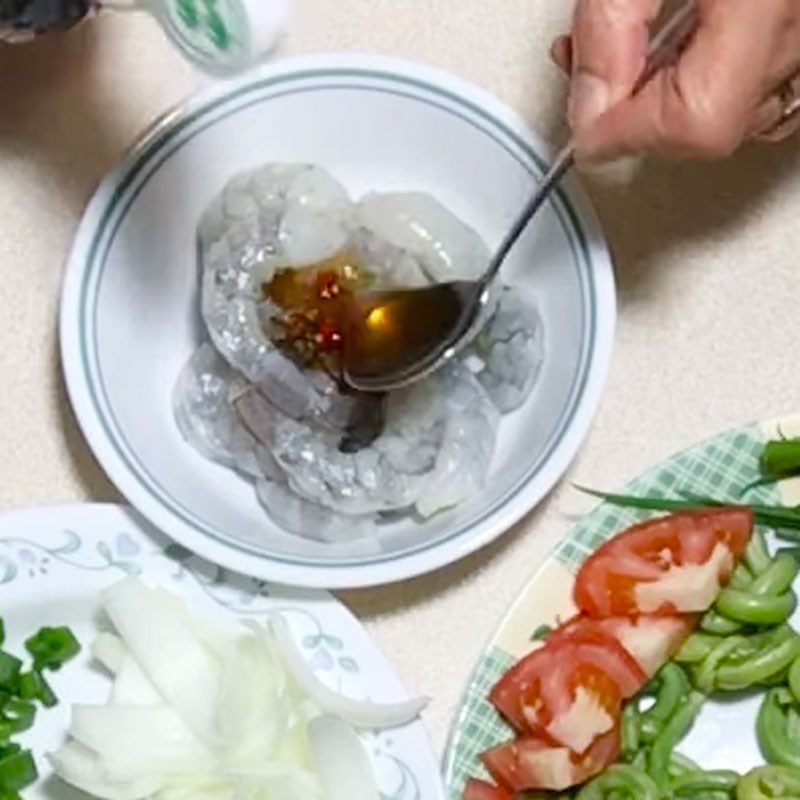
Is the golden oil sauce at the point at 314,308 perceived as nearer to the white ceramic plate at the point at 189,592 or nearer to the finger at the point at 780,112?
the white ceramic plate at the point at 189,592

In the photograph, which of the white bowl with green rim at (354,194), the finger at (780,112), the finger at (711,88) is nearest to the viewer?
the finger at (711,88)

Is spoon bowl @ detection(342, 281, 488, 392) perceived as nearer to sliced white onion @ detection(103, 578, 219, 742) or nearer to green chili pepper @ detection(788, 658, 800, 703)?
sliced white onion @ detection(103, 578, 219, 742)

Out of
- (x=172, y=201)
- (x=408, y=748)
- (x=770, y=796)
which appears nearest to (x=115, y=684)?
(x=408, y=748)

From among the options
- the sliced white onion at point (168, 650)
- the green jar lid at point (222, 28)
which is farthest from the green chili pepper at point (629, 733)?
the green jar lid at point (222, 28)

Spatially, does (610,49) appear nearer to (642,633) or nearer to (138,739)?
(642,633)

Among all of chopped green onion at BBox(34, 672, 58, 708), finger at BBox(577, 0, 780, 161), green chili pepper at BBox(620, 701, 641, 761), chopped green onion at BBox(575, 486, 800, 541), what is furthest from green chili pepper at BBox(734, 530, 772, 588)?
chopped green onion at BBox(34, 672, 58, 708)

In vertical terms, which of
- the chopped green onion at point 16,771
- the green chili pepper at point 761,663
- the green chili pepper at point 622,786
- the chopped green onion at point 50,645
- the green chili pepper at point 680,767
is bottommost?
the green chili pepper at point 680,767

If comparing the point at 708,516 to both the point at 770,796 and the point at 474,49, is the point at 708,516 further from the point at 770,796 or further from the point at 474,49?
the point at 474,49
